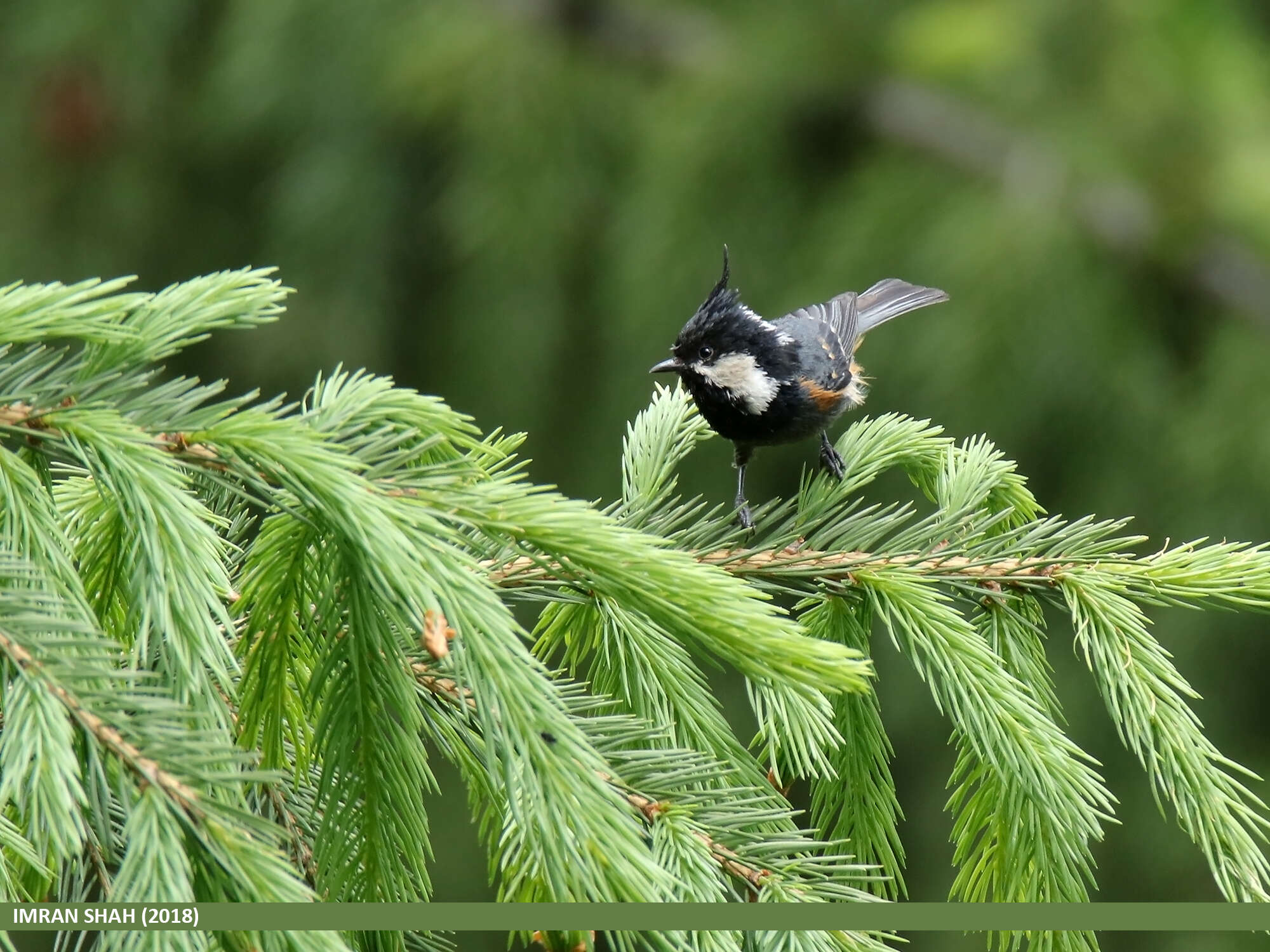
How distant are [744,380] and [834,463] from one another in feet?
1.26

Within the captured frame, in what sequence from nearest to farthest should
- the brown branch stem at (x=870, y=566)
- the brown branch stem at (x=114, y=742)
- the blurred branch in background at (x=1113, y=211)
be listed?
the brown branch stem at (x=114, y=742) → the brown branch stem at (x=870, y=566) → the blurred branch in background at (x=1113, y=211)

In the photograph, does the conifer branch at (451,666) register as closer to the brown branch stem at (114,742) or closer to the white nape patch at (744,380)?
the brown branch stem at (114,742)

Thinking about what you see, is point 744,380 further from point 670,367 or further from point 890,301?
point 890,301

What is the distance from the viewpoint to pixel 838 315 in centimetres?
328

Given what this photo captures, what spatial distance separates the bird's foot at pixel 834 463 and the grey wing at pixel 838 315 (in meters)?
0.35

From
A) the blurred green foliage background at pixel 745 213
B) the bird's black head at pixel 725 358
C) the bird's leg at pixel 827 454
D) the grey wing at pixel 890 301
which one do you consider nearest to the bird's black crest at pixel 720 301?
the bird's black head at pixel 725 358

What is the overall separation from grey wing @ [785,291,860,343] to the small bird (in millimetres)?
132

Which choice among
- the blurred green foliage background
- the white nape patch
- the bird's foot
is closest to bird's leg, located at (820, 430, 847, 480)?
the bird's foot

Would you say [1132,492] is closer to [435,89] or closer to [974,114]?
[974,114]

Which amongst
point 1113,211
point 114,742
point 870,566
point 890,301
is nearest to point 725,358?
point 890,301

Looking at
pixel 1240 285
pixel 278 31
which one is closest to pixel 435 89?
pixel 278 31

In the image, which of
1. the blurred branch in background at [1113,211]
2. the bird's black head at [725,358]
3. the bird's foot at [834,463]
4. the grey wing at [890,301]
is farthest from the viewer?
the blurred branch in background at [1113,211]

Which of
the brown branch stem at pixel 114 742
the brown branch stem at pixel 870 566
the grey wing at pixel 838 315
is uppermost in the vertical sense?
the grey wing at pixel 838 315

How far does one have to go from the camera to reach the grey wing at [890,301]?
3.41 metres
